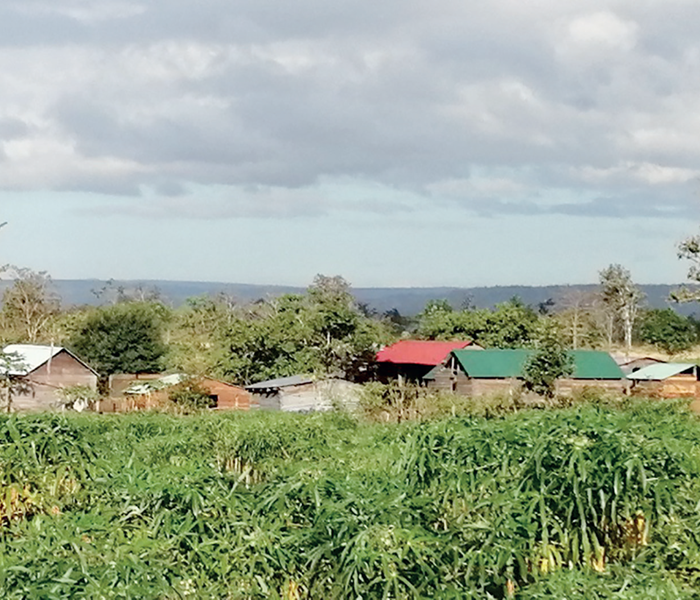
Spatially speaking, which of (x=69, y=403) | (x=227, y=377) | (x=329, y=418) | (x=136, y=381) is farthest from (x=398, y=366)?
(x=329, y=418)

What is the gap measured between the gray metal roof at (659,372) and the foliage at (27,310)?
24.2 meters

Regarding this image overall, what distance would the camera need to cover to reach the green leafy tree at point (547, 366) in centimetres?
2428

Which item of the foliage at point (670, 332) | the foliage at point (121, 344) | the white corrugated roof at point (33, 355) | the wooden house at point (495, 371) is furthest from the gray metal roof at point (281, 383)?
the foliage at point (670, 332)

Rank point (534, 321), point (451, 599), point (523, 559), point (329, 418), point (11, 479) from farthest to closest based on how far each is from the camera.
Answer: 1. point (534, 321)
2. point (329, 418)
3. point (11, 479)
4. point (523, 559)
5. point (451, 599)

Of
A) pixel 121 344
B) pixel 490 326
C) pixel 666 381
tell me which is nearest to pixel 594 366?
pixel 666 381

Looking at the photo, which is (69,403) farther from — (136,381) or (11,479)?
(11,479)

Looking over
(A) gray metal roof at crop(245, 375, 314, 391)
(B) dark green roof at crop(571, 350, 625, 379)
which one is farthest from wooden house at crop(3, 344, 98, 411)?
(B) dark green roof at crop(571, 350, 625, 379)

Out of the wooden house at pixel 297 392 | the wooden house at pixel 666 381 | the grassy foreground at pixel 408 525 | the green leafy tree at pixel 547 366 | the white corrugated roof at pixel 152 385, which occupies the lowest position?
the wooden house at pixel 297 392

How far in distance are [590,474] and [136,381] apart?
26817 mm

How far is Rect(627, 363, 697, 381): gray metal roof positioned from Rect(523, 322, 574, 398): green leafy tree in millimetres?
4175

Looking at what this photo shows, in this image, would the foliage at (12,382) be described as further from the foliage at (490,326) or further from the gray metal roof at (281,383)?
the foliage at (490,326)

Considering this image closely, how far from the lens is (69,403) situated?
2725 centimetres

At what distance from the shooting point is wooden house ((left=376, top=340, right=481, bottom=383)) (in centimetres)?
3347

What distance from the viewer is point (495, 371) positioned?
28.0m
